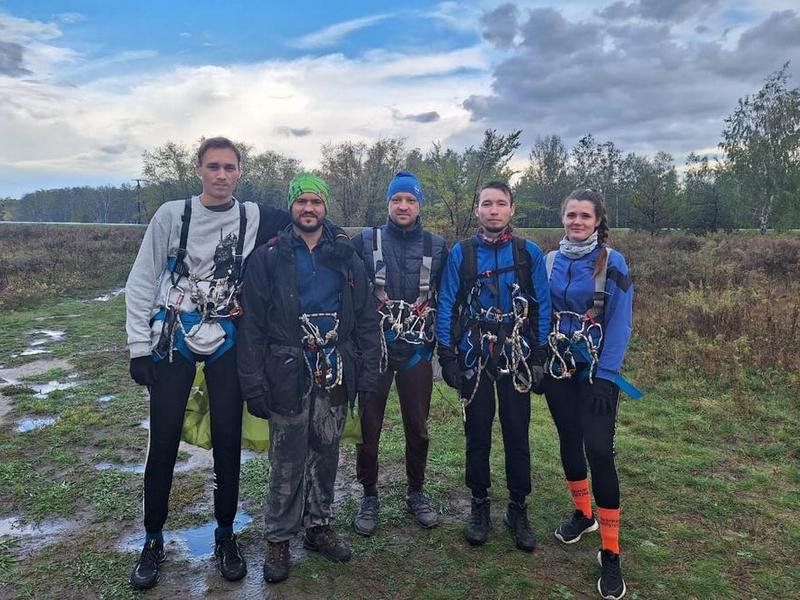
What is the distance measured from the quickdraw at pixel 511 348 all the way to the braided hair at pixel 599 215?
1.75 ft

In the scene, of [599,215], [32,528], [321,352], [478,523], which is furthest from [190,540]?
[599,215]

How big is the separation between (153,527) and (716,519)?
4.09 metres

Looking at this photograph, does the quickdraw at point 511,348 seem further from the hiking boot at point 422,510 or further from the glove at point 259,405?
the glove at point 259,405

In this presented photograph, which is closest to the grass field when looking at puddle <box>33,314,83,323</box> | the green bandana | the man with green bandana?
the man with green bandana

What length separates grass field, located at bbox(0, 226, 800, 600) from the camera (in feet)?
11.1

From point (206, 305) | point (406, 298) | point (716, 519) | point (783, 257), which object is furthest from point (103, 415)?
point (783, 257)

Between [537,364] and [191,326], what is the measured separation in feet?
7.38

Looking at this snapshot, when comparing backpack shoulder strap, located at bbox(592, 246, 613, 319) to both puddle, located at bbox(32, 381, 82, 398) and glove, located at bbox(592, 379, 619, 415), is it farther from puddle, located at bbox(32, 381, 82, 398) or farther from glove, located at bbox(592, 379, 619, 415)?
puddle, located at bbox(32, 381, 82, 398)

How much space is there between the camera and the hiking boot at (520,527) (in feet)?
12.3

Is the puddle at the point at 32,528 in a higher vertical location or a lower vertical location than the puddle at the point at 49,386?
lower

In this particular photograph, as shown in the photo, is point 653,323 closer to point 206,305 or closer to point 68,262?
point 206,305

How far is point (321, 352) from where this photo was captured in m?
3.45

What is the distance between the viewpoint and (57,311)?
A: 1377 centimetres

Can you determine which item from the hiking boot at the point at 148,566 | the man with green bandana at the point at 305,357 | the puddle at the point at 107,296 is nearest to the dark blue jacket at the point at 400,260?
the man with green bandana at the point at 305,357
